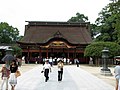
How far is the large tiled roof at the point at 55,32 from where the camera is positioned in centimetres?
6197

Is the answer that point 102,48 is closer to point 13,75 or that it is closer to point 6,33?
point 13,75

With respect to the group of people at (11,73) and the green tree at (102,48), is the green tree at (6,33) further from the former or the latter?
the group of people at (11,73)

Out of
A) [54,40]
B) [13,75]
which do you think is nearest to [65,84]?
[13,75]

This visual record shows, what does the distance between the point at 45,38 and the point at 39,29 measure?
5258 mm

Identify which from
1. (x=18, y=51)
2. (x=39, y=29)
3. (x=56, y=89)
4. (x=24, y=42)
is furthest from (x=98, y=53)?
(x=56, y=89)

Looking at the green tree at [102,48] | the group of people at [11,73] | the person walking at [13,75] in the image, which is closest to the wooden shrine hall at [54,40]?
the green tree at [102,48]

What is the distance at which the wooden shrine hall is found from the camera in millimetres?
58250

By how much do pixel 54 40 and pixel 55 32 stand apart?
7168 millimetres

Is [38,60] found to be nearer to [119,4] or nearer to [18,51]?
[18,51]

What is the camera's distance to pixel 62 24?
67.7 metres

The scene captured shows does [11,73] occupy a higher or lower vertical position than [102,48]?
lower

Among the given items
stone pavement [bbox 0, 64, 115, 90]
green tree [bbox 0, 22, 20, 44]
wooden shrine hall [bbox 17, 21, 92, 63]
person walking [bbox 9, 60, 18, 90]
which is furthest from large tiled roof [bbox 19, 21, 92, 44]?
person walking [bbox 9, 60, 18, 90]

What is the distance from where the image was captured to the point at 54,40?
57719mm

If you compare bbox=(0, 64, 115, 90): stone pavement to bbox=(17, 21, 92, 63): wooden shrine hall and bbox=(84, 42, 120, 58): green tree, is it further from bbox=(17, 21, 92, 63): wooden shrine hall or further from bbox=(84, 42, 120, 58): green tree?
bbox=(17, 21, 92, 63): wooden shrine hall
